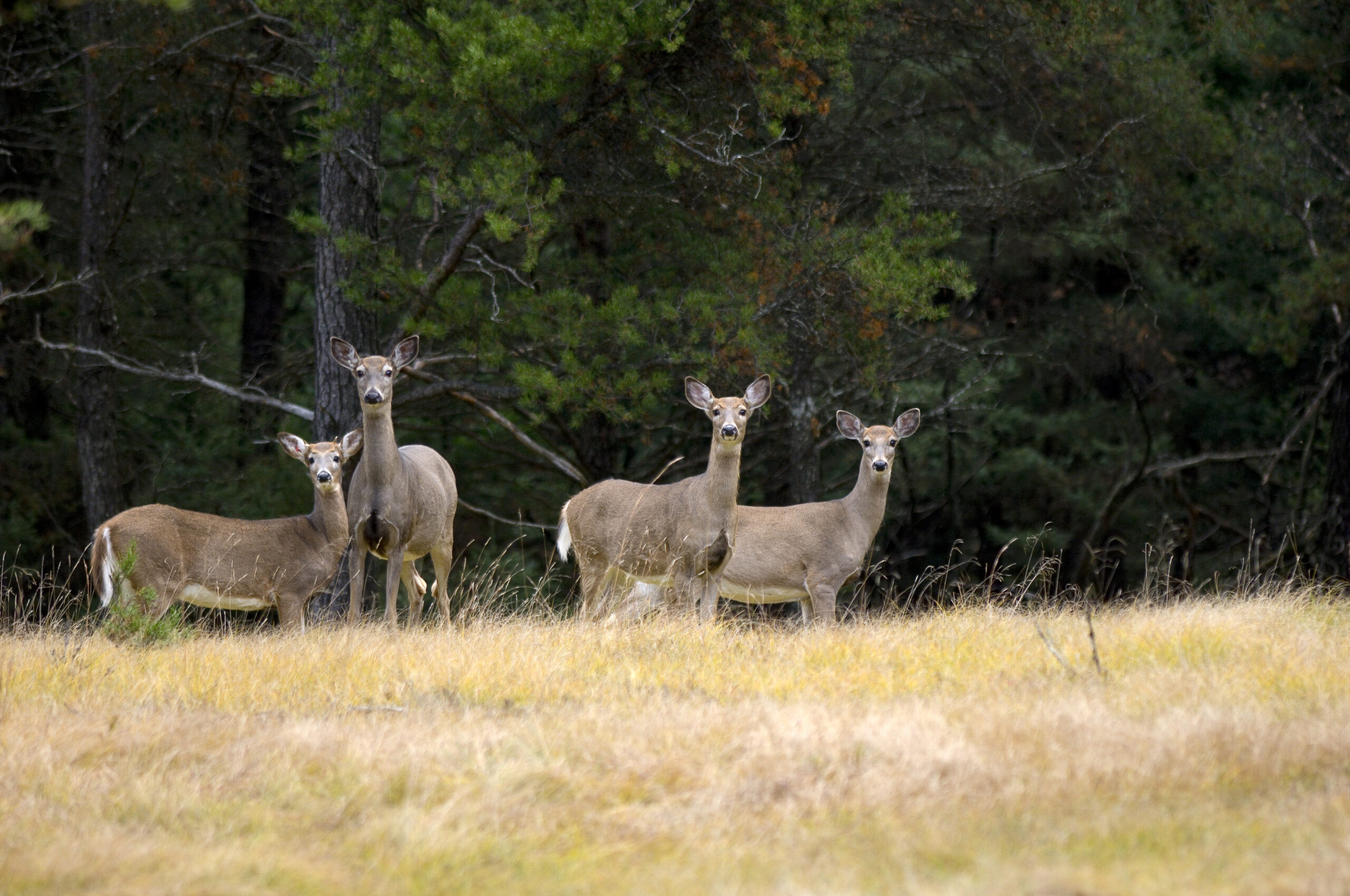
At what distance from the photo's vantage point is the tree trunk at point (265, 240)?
50.2 feet

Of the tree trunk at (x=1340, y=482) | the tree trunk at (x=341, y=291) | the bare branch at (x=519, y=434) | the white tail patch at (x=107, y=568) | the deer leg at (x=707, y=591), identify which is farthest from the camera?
the bare branch at (x=519, y=434)

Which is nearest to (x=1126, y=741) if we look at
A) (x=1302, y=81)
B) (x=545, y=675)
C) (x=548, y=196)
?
(x=545, y=675)

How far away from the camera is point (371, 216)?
467 inches

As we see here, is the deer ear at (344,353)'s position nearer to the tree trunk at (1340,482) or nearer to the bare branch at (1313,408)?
the bare branch at (1313,408)

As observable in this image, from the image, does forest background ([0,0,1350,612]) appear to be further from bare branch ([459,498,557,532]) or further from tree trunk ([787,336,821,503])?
bare branch ([459,498,557,532])

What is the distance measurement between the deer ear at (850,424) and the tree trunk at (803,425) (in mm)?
2220

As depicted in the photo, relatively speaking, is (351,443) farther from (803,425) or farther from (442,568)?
(803,425)

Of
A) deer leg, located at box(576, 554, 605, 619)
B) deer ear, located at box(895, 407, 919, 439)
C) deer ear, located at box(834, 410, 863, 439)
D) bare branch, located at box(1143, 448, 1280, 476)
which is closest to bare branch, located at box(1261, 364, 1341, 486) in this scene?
bare branch, located at box(1143, 448, 1280, 476)

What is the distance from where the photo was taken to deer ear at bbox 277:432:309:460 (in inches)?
383

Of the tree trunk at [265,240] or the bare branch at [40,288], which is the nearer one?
the bare branch at [40,288]

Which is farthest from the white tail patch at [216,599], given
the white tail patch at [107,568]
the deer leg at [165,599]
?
the white tail patch at [107,568]

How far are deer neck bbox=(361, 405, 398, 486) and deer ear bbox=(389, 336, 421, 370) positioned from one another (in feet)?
1.94

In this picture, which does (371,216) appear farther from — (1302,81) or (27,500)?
(1302,81)

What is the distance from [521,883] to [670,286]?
845 cm
